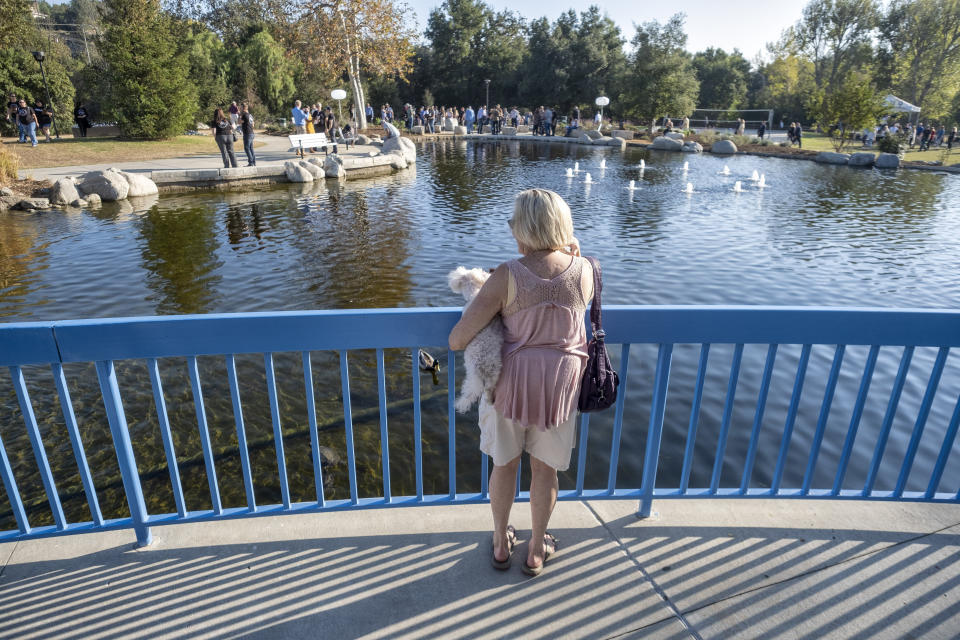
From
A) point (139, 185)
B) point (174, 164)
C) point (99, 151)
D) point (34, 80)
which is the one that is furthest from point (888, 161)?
point (34, 80)

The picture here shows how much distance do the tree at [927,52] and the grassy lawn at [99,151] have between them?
161 feet

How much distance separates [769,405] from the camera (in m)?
6.21

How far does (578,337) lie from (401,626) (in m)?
1.39

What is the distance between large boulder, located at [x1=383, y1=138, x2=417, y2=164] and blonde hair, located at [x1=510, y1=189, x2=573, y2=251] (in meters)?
22.7

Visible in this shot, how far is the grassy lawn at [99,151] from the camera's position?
Result: 19781 mm

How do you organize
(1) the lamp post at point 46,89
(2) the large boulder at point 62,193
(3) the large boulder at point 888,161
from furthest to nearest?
(3) the large boulder at point 888,161 < (1) the lamp post at point 46,89 < (2) the large boulder at point 62,193

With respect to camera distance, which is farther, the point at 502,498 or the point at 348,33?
the point at 348,33

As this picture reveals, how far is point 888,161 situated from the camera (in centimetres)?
2580

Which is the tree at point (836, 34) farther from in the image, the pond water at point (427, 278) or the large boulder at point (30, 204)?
the large boulder at point (30, 204)

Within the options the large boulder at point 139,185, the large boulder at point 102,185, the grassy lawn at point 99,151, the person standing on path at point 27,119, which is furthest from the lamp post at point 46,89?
the large boulder at point 102,185

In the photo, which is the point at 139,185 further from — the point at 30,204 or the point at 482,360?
the point at 482,360

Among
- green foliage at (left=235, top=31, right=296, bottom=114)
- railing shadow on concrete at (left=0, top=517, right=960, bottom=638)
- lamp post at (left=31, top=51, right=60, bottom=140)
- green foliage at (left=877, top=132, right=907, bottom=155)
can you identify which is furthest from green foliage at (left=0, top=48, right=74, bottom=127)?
green foliage at (left=877, top=132, right=907, bottom=155)

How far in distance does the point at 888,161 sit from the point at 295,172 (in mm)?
25633

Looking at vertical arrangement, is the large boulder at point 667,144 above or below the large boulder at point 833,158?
above
